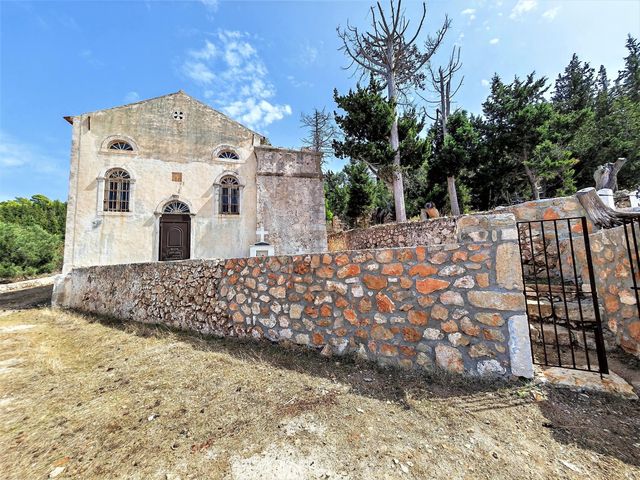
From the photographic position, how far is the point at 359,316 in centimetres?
332

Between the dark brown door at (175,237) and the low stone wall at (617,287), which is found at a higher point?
the dark brown door at (175,237)

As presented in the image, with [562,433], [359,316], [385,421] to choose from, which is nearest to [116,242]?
[359,316]

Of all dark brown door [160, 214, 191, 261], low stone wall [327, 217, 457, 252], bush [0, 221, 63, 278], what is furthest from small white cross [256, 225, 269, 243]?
bush [0, 221, 63, 278]

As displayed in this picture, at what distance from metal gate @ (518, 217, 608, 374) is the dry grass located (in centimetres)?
60

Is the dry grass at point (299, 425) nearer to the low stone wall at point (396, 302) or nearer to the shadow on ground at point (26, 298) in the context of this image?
the low stone wall at point (396, 302)

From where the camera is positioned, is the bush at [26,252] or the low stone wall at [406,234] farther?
the bush at [26,252]

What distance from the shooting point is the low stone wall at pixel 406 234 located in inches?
359

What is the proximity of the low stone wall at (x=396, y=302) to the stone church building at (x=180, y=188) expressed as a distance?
19.8 feet

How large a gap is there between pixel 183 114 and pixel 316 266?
34.9ft

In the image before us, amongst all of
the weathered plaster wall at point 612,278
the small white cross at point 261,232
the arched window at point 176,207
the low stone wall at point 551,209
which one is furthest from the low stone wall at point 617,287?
the arched window at point 176,207

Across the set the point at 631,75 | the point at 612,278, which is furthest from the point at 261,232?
the point at 631,75

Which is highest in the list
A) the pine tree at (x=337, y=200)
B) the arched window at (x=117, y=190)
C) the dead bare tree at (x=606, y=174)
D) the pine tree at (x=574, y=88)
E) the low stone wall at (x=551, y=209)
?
the pine tree at (x=574, y=88)

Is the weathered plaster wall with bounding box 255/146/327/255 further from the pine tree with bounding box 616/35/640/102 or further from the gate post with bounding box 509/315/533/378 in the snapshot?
the pine tree with bounding box 616/35/640/102

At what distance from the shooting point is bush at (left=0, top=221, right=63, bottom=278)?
40.3ft
